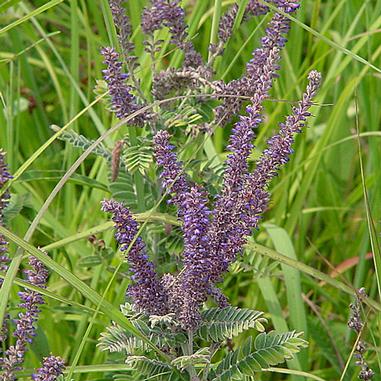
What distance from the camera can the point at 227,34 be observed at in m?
1.70

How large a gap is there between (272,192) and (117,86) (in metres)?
0.99

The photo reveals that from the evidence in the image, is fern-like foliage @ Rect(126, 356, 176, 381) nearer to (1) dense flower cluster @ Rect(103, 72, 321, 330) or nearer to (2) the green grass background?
(1) dense flower cluster @ Rect(103, 72, 321, 330)

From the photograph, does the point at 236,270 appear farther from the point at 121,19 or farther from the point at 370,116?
the point at 370,116

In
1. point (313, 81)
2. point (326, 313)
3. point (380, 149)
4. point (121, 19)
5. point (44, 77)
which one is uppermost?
point (121, 19)

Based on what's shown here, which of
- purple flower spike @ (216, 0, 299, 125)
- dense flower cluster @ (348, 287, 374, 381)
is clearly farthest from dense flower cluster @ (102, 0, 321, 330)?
dense flower cluster @ (348, 287, 374, 381)

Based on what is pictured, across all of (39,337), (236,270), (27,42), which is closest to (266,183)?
(236,270)

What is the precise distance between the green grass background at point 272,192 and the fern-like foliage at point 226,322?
27cm

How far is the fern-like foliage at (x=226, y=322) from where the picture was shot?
4.39 ft

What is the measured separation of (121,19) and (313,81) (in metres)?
0.44

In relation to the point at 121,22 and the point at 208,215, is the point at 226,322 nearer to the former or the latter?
the point at 208,215

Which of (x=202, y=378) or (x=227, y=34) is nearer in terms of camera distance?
(x=202, y=378)

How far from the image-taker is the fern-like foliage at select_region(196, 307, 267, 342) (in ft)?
4.39

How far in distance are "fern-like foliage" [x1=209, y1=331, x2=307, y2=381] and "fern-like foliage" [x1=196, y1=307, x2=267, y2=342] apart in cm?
3

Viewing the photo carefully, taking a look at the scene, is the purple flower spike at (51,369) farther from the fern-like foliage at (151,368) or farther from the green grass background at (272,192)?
the green grass background at (272,192)
